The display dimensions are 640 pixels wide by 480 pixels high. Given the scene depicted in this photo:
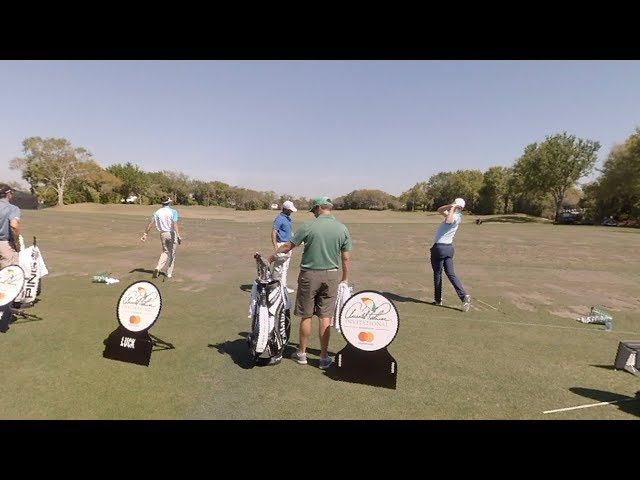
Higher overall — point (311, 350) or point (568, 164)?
point (568, 164)

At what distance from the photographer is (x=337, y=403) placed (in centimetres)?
343

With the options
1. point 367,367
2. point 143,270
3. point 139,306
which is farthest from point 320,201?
point 143,270

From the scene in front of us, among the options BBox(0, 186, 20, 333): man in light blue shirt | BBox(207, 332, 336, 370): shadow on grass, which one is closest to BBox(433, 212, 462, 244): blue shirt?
BBox(207, 332, 336, 370): shadow on grass

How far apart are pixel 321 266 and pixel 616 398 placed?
364cm

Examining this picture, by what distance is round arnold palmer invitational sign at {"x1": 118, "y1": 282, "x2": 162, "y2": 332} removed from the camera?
4285mm

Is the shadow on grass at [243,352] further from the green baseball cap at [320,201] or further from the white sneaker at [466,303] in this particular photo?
the white sneaker at [466,303]

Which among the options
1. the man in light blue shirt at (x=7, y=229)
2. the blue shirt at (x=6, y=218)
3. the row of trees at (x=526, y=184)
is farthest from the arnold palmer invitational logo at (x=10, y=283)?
the row of trees at (x=526, y=184)

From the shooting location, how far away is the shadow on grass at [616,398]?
345 centimetres

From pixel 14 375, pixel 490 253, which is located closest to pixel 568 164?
pixel 490 253

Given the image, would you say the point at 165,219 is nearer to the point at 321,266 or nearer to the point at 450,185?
the point at 321,266

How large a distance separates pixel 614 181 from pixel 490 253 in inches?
1868
